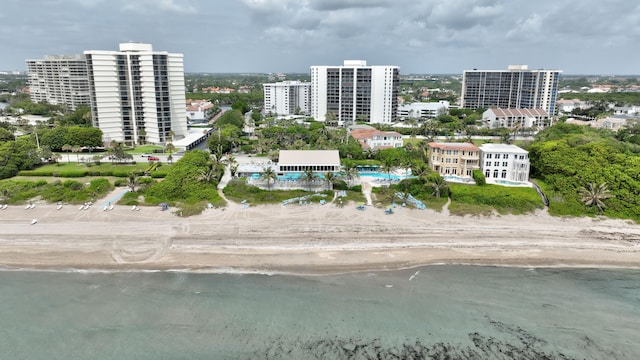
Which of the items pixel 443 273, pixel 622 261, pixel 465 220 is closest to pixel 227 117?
pixel 465 220

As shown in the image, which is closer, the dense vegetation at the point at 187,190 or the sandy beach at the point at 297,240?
the sandy beach at the point at 297,240

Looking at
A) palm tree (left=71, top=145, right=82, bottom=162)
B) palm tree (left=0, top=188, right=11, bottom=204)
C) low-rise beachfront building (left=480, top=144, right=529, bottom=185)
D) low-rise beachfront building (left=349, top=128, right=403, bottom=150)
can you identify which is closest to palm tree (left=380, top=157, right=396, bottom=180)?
low-rise beachfront building (left=480, top=144, right=529, bottom=185)

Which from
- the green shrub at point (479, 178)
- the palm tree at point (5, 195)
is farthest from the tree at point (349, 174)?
the palm tree at point (5, 195)

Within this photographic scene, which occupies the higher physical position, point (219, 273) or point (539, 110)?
point (539, 110)

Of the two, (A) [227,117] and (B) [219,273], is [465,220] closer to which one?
(B) [219,273]

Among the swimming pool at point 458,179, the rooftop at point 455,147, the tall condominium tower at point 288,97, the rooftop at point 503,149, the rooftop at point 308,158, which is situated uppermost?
the tall condominium tower at point 288,97

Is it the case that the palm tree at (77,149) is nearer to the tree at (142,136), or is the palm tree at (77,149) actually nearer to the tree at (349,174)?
the tree at (142,136)

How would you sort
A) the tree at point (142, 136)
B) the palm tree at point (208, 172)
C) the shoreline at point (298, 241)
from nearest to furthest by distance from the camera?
the shoreline at point (298, 241) → the palm tree at point (208, 172) → the tree at point (142, 136)
